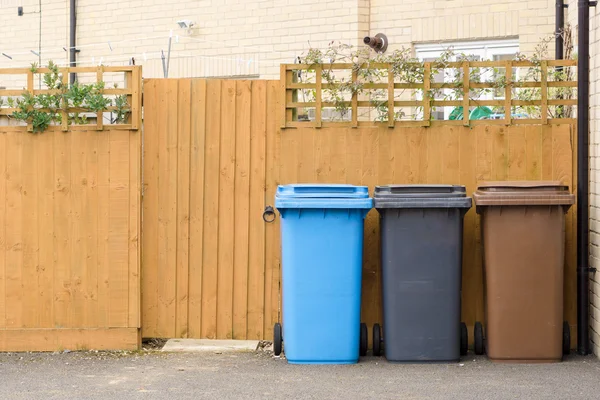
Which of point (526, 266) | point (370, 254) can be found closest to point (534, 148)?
point (526, 266)

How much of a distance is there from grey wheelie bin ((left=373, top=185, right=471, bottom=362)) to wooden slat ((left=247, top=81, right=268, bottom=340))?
113 centimetres

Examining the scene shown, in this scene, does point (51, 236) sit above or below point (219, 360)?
above

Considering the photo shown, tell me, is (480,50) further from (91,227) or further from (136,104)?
(91,227)

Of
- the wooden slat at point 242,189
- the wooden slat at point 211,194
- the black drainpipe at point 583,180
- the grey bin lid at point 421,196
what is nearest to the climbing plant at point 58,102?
the wooden slat at point 211,194

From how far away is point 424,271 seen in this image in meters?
7.07

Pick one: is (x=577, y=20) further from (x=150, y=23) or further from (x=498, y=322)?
(x=150, y=23)

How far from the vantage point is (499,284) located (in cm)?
710

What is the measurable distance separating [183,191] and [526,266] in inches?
109

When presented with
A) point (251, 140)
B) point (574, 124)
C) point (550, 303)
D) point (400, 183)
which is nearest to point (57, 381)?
point (251, 140)

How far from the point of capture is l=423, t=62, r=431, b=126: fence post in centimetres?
762

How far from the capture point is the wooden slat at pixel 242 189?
7.81 m

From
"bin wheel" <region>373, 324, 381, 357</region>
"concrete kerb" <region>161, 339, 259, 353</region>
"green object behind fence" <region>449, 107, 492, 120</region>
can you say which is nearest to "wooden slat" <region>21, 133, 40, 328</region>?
"concrete kerb" <region>161, 339, 259, 353</region>

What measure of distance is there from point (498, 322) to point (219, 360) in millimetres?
2121

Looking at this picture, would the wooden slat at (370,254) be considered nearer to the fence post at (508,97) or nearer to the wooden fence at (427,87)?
the wooden fence at (427,87)
